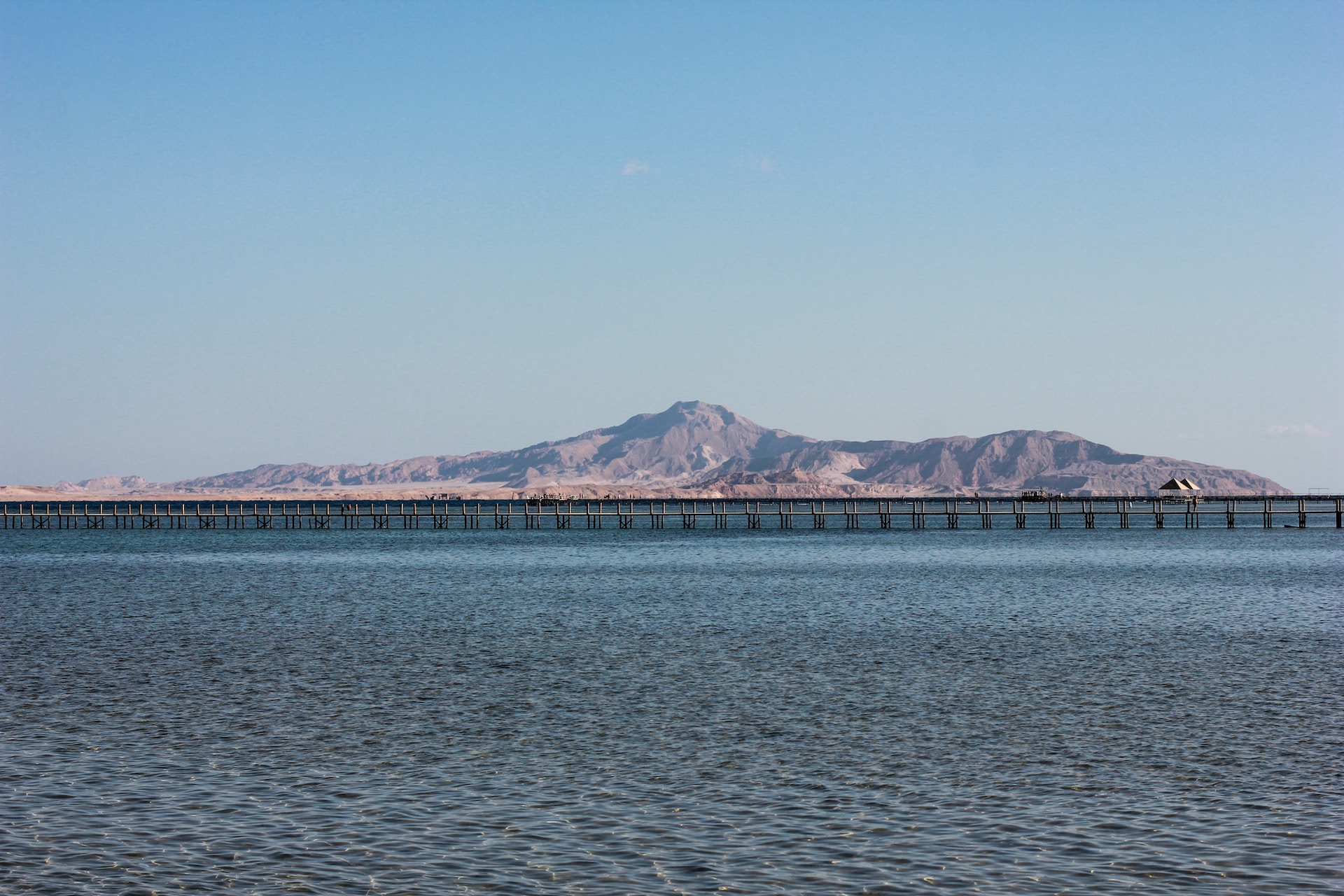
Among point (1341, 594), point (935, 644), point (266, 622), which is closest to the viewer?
point (935, 644)

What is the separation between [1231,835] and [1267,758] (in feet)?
16.4

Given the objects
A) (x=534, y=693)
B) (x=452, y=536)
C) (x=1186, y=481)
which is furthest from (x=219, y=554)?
(x=1186, y=481)

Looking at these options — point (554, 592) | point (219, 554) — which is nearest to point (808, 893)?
point (554, 592)

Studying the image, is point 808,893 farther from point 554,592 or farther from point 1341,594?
point 1341,594

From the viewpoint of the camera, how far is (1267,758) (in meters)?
19.5

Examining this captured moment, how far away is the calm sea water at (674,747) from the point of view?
560 inches

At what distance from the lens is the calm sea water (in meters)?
14.2

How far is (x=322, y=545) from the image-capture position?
11069 centimetres

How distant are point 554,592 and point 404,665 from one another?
2466 cm

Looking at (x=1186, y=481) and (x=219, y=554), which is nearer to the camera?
(x=219, y=554)

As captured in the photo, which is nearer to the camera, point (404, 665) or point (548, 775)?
point (548, 775)

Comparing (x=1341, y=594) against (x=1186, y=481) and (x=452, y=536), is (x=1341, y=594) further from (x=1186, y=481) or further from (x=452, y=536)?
(x=1186, y=481)

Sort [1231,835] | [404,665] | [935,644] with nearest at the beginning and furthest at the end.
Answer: [1231,835] → [404,665] → [935,644]

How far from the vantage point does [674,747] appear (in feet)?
67.8
